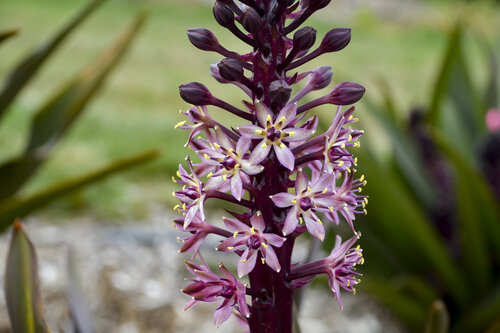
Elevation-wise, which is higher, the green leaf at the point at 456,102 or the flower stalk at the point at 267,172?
the flower stalk at the point at 267,172

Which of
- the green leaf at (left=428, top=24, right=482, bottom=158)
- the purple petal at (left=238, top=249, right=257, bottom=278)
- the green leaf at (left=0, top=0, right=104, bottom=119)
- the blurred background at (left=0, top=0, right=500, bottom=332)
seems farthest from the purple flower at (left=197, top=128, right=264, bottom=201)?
the green leaf at (left=428, top=24, right=482, bottom=158)

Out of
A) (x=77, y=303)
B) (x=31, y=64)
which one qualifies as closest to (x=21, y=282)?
(x=77, y=303)

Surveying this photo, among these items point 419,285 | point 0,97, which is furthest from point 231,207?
point 0,97

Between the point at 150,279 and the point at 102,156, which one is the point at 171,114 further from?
the point at 150,279

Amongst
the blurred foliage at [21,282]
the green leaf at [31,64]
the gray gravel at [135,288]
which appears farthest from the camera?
the gray gravel at [135,288]

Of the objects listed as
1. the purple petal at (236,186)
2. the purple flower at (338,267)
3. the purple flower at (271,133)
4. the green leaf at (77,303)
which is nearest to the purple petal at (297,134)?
the purple flower at (271,133)

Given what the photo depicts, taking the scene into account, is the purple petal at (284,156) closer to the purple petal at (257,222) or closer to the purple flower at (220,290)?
the purple petal at (257,222)
